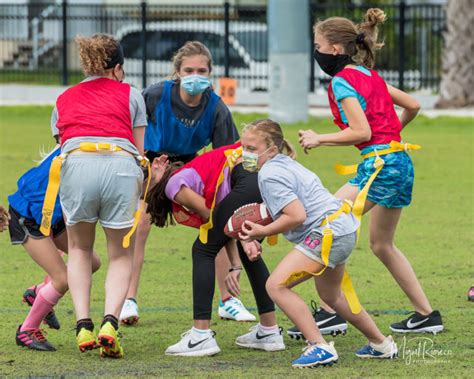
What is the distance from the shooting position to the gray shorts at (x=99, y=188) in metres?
6.61

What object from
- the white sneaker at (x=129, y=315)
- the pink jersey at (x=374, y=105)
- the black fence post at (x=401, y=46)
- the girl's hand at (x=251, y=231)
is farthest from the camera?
the black fence post at (x=401, y=46)

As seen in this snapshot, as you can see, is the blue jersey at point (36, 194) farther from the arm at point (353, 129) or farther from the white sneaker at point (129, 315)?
the arm at point (353, 129)

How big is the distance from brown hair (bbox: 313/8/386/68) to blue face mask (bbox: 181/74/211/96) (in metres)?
0.82

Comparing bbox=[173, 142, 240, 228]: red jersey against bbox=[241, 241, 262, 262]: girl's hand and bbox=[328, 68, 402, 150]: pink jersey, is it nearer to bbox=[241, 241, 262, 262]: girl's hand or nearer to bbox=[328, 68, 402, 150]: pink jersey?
bbox=[241, 241, 262, 262]: girl's hand

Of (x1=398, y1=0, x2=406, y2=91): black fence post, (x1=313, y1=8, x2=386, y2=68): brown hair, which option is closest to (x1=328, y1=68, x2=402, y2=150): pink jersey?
(x1=313, y1=8, x2=386, y2=68): brown hair

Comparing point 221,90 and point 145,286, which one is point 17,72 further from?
point 145,286

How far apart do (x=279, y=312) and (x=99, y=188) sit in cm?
193

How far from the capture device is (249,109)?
24.7 meters

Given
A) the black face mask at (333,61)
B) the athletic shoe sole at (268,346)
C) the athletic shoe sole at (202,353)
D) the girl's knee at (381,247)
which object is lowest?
the athletic shoe sole at (268,346)

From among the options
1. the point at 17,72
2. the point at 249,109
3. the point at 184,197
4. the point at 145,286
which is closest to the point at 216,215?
the point at 184,197

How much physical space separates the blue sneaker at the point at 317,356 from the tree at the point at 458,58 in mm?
19299

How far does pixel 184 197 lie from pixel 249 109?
58.4ft

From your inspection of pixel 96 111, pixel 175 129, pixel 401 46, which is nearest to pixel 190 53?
pixel 175 129

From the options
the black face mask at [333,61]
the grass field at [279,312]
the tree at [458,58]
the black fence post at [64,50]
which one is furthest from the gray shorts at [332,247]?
the black fence post at [64,50]
